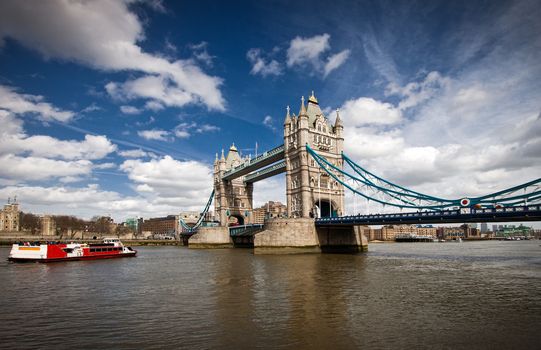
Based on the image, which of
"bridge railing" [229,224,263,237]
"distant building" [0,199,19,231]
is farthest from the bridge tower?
"distant building" [0,199,19,231]

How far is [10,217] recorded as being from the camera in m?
125

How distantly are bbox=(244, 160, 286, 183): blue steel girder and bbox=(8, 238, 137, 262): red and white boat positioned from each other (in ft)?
99.6

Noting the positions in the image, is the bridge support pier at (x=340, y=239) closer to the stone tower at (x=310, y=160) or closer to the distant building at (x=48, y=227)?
the stone tower at (x=310, y=160)

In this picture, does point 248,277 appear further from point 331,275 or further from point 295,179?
point 295,179

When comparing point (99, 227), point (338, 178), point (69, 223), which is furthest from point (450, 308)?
point (99, 227)

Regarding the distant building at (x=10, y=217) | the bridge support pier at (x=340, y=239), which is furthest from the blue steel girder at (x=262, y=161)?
the distant building at (x=10, y=217)

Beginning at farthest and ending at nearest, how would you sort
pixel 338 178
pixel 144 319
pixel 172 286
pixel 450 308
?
1. pixel 338 178
2. pixel 172 286
3. pixel 450 308
4. pixel 144 319

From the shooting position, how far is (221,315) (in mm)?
13664

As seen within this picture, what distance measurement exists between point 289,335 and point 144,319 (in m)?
5.76

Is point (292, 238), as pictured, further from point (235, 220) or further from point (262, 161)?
point (235, 220)

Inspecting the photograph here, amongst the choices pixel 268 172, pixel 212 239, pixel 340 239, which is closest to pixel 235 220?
pixel 212 239

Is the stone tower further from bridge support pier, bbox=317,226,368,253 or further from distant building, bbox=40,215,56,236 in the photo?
distant building, bbox=40,215,56,236

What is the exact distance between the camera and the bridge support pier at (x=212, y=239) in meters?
75.4

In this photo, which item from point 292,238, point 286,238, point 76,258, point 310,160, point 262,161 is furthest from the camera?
point 262,161
